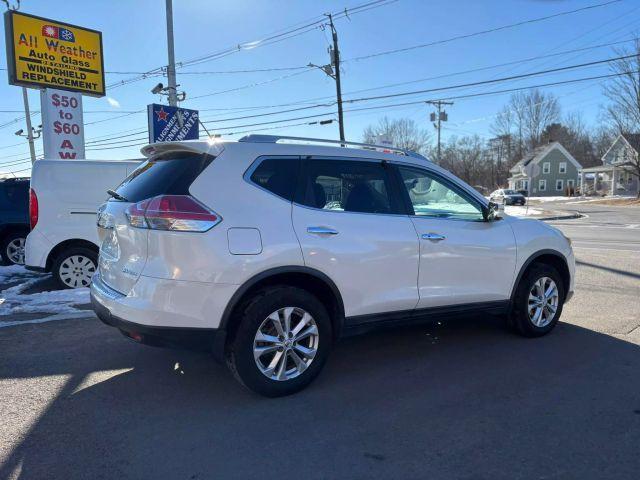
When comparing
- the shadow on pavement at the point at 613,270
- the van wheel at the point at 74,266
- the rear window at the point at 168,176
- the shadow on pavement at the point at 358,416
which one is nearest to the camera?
the shadow on pavement at the point at 358,416

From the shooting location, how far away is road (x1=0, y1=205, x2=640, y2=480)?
277 centimetres

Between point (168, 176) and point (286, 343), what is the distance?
1.45m

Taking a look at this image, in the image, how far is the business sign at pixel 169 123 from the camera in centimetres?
1093

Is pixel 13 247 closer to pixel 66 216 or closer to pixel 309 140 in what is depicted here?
pixel 66 216

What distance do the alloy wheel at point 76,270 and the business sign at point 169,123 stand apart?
4.45 metres

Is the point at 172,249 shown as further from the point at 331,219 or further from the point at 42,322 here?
the point at 42,322

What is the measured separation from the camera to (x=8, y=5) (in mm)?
14141

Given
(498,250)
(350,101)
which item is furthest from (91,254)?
(350,101)

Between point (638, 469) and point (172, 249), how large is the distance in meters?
2.99

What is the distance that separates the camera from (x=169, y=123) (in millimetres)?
11250

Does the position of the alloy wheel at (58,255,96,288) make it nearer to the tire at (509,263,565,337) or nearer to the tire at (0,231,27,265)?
the tire at (0,231,27,265)

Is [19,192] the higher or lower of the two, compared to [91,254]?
higher

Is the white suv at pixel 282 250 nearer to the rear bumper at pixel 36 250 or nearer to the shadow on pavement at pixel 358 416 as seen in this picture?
the shadow on pavement at pixel 358 416

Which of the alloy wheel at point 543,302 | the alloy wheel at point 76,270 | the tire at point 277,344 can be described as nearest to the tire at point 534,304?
the alloy wheel at point 543,302
